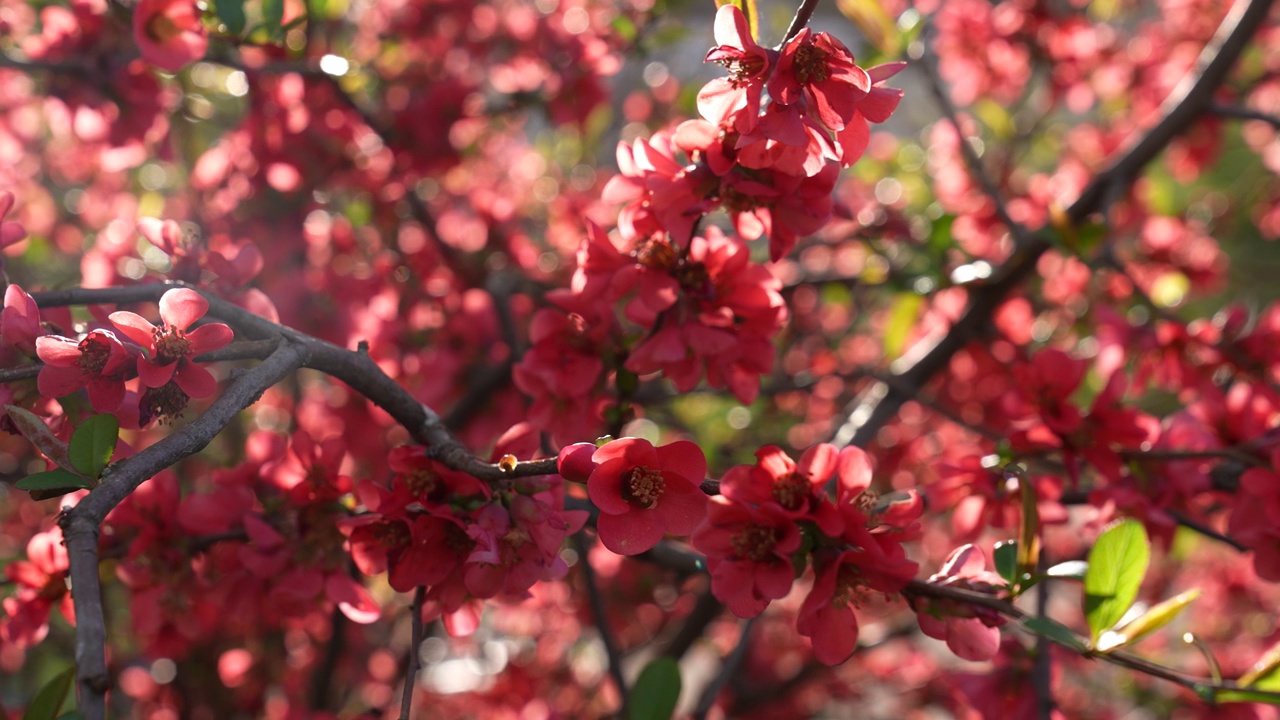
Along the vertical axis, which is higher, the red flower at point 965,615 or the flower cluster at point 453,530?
the red flower at point 965,615

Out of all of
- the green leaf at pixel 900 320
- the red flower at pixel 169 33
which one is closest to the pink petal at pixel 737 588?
the red flower at pixel 169 33

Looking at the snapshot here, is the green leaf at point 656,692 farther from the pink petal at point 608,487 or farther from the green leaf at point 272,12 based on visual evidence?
the green leaf at point 272,12

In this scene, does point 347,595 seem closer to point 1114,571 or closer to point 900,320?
point 1114,571

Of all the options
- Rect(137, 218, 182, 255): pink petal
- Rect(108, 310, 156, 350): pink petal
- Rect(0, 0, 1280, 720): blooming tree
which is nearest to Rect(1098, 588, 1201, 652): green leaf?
Rect(0, 0, 1280, 720): blooming tree

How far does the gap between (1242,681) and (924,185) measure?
175cm

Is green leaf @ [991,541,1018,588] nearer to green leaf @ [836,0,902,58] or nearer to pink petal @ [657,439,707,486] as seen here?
pink petal @ [657,439,707,486]

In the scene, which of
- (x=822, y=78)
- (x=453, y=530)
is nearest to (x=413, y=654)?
(x=453, y=530)

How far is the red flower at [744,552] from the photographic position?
28.6 inches

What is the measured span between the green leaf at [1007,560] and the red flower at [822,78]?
1.34 feet

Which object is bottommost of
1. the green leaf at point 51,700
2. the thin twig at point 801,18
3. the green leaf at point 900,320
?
the green leaf at point 900,320

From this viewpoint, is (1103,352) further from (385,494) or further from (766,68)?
(385,494)

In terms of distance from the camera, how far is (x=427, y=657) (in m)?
2.54

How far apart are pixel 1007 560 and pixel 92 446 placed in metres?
0.75

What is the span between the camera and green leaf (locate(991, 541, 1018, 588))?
2.53 ft
